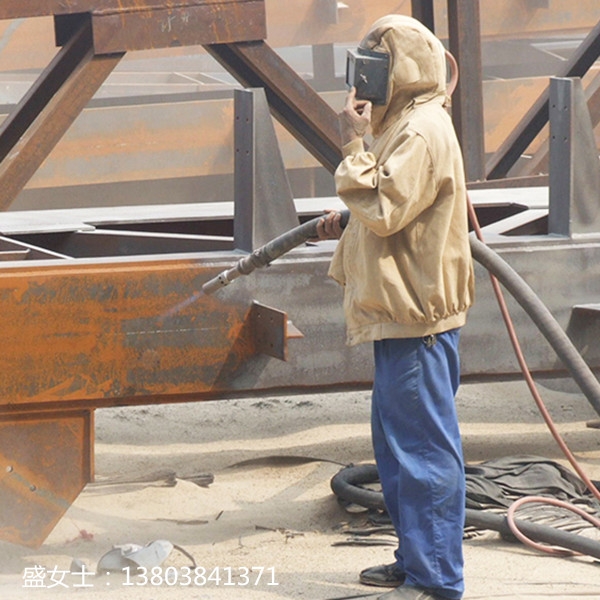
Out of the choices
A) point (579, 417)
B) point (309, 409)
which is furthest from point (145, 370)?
point (579, 417)

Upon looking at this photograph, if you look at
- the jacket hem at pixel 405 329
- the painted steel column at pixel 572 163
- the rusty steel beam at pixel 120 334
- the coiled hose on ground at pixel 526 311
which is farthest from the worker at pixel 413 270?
the painted steel column at pixel 572 163

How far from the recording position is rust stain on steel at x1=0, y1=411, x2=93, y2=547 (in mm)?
4320

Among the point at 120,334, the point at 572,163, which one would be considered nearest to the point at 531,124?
the point at 572,163

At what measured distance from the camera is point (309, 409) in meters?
6.43

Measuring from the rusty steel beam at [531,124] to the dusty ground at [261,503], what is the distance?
122 cm

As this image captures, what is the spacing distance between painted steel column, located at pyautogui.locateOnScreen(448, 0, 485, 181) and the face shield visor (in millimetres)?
3206

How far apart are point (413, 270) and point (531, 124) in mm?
3692

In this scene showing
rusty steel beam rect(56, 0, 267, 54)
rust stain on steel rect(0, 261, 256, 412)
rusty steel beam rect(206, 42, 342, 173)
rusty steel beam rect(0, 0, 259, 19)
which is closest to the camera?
rust stain on steel rect(0, 261, 256, 412)

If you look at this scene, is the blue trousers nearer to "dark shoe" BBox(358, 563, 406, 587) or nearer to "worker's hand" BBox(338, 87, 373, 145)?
"dark shoe" BBox(358, 563, 406, 587)

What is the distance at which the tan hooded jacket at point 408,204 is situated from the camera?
3.39 m

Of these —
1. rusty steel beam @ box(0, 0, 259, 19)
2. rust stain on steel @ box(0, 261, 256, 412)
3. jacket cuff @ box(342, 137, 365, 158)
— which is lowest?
rust stain on steel @ box(0, 261, 256, 412)

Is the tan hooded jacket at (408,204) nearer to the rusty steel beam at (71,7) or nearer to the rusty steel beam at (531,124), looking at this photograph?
the rusty steel beam at (71,7)

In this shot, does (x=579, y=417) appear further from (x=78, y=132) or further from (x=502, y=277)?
(x=78, y=132)

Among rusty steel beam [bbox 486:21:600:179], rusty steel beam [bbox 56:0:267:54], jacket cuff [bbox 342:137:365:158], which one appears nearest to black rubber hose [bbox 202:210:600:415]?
jacket cuff [bbox 342:137:365:158]
